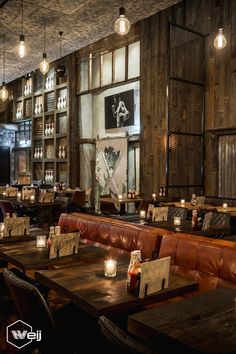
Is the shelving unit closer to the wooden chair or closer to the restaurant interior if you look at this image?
the restaurant interior

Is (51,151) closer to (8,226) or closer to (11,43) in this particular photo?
(11,43)

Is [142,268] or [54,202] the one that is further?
[54,202]

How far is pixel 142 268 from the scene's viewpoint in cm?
199

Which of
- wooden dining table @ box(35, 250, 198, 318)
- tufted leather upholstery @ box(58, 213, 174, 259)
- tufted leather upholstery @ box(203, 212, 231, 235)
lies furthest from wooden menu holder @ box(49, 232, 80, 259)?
tufted leather upholstery @ box(203, 212, 231, 235)

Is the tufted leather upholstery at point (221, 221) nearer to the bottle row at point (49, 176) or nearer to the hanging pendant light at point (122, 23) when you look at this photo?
the hanging pendant light at point (122, 23)

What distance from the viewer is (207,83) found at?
24.6 ft

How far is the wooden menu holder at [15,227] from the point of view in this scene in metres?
3.50

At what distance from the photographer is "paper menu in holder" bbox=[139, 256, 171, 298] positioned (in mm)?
2006

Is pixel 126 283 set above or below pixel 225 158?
below

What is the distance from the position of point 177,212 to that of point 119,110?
5.19 m

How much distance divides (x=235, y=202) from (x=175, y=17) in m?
4.36

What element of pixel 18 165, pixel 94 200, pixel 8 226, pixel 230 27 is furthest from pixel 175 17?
pixel 18 165

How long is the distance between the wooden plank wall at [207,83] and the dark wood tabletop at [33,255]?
487 centimetres

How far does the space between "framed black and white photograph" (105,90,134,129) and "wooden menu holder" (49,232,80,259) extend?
670 centimetres
